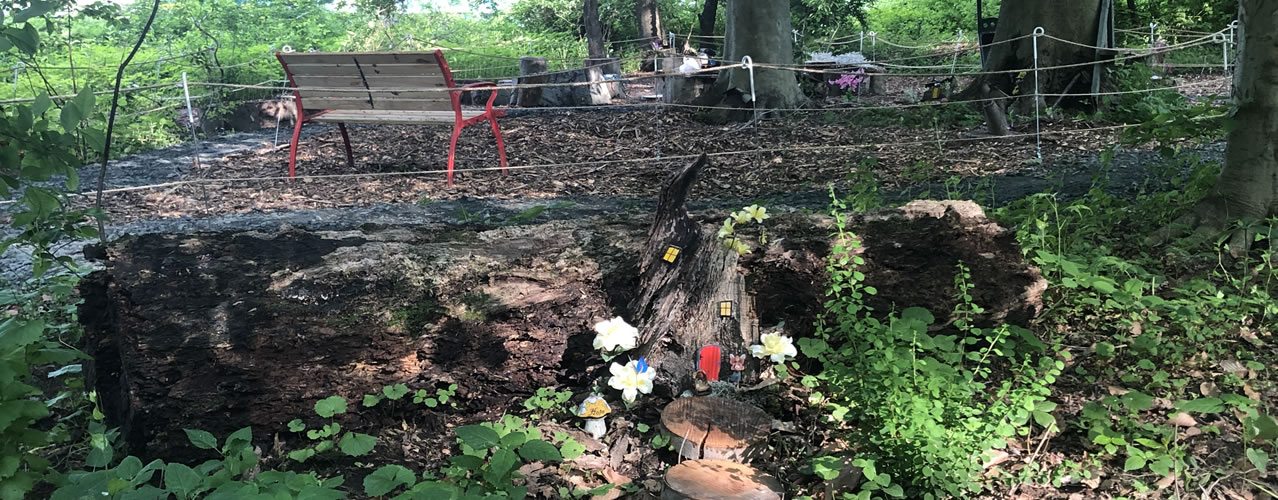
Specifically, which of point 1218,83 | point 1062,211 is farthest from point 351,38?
point 1062,211

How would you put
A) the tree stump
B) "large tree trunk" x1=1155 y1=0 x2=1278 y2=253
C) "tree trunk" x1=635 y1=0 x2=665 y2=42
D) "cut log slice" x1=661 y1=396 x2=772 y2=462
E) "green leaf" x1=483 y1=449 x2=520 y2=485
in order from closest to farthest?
"green leaf" x1=483 y1=449 x2=520 y2=485
"cut log slice" x1=661 y1=396 x2=772 y2=462
"large tree trunk" x1=1155 y1=0 x2=1278 y2=253
the tree stump
"tree trunk" x1=635 y1=0 x2=665 y2=42

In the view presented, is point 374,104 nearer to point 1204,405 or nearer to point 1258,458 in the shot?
point 1204,405

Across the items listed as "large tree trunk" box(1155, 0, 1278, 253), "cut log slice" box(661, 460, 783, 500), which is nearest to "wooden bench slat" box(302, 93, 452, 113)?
"cut log slice" box(661, 460, 783, 500)

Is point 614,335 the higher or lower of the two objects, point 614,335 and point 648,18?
the lower

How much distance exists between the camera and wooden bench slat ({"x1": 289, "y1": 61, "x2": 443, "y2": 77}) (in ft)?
18.7

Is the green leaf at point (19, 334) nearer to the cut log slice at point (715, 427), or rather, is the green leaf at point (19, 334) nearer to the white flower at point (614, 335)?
the white flower at point (614, 335)

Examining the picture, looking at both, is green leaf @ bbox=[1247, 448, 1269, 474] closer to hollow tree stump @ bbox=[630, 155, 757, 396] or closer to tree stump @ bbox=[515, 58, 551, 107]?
hollow tree stump @ bbox=[630, 155, 757, 396]

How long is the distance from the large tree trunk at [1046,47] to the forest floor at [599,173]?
28.8 inches

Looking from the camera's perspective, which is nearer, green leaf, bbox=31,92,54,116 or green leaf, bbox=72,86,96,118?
green leaf, bbox=31,92,54,116

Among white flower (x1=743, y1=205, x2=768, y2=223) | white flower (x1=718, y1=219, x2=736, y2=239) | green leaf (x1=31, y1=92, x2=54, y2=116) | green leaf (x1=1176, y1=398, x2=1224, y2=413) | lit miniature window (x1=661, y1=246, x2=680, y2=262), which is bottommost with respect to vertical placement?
green leaf (x1=1176, y1=398, x2=1224, y2=413)

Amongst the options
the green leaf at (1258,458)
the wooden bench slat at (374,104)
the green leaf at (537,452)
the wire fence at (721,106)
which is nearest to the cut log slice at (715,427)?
the green leaf at (537,452)

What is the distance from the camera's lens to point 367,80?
5.93m

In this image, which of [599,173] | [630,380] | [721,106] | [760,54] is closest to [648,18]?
[760,54]

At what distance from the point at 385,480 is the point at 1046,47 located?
8.25 metres
